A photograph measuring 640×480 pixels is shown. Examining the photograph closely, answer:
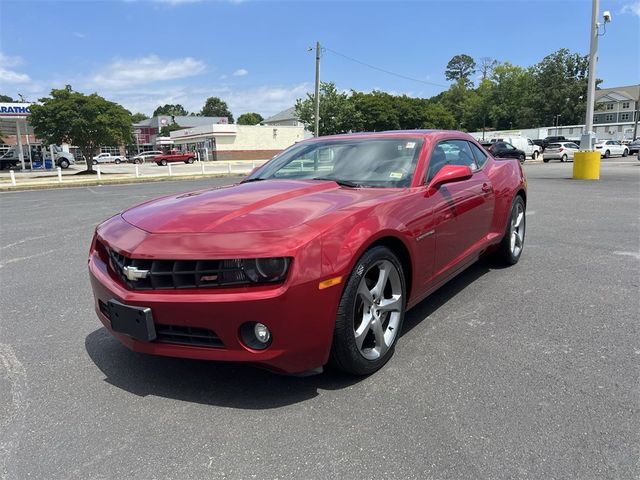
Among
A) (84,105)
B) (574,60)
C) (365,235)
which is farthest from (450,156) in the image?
(574,60)

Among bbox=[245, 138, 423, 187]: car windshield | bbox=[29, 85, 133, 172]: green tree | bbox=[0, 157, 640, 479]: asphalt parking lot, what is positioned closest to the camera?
bbox=[0, 157, 640, 479]: asphalt parking lot

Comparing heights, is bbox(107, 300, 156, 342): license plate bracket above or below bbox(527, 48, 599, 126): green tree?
below

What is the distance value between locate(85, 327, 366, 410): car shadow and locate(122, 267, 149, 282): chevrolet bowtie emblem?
0.71 meters

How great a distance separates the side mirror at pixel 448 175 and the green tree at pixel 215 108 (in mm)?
159623

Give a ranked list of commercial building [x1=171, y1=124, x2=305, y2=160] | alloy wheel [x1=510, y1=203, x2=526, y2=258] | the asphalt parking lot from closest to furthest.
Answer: the asphalt parking lot
alloy wheel [x1=510, y1=203, x2=526, y2=258]
commercial building [x1=171, y1=124, x2=305, y2=160]

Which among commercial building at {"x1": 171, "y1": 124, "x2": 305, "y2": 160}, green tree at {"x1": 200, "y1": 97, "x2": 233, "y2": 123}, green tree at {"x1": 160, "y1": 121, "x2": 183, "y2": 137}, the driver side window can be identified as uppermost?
green tree at {"x1": 200, "y1": 97, "x2": 233, "y2": 123}

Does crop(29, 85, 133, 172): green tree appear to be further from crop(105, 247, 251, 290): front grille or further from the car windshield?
crop(105, 247, 251, 290): front grille

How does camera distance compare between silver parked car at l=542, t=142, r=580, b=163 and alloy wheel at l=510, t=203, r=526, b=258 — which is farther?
silver parked car at l=542, t=142, r=580, b=163

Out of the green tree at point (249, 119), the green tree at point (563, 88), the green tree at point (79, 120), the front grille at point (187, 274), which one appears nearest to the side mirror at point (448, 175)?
the front grille at point (187, 274)

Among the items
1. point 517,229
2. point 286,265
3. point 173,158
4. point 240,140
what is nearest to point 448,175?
point 286,265

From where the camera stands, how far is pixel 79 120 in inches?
1257

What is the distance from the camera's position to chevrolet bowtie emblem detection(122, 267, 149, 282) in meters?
2.55

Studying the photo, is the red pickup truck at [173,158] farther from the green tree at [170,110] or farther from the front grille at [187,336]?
the green tree at [170,110]

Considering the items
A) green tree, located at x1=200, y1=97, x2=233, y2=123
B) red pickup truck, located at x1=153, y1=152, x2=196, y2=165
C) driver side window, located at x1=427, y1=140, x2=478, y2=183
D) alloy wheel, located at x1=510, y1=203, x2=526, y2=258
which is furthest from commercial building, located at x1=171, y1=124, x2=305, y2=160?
green tree, located at x1=200, y1=97, x2=233, y2=123
